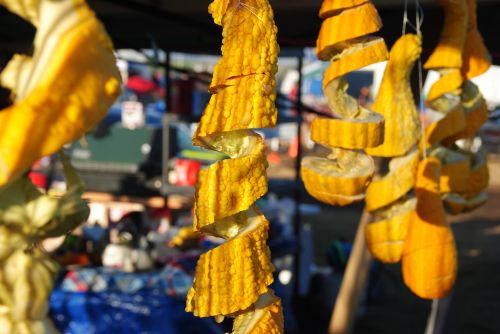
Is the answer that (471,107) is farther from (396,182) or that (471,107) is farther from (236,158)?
(236,158)

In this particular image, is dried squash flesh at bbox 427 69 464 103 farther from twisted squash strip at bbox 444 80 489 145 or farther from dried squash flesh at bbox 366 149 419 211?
dried squash flesh at bbox 366 149 419 211

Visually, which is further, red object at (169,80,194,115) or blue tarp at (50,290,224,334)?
red object at (169,80,194,115)

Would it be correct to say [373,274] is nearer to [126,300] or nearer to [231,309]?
[126,300]

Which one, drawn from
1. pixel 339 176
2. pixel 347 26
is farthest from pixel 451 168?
pixel 347 26

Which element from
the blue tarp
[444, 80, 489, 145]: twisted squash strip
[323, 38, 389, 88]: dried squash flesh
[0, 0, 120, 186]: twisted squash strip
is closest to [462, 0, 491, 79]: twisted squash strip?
[444, 80, 489, 145]: twisted squash strip

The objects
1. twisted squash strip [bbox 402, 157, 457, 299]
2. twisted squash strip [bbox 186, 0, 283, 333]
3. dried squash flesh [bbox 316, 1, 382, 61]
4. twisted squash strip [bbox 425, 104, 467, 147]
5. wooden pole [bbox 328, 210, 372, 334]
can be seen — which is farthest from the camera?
wooden pole [bbox 328, 210, 372, 334]

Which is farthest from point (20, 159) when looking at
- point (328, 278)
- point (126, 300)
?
point (328, 278)

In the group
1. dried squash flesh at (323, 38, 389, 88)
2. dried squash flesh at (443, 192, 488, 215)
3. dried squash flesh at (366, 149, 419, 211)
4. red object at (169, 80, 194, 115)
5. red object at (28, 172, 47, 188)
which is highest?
dried squash flesh at (323, 38, 389, 88)
